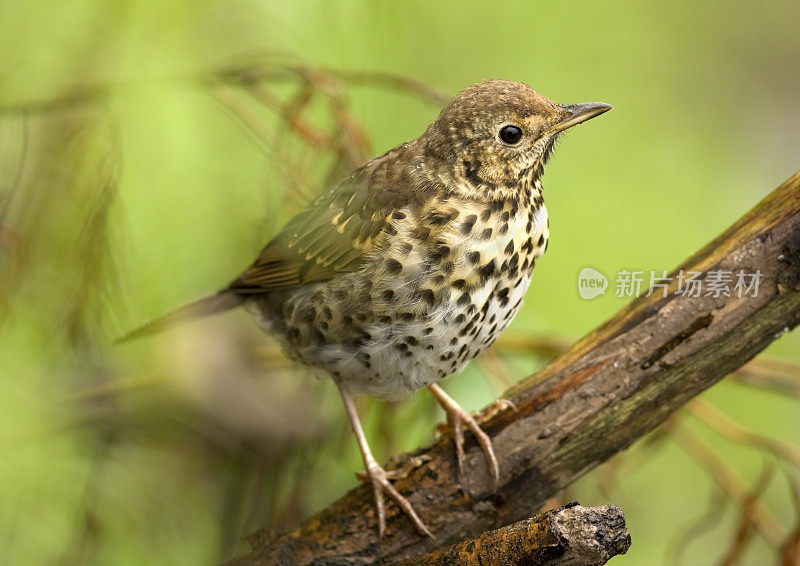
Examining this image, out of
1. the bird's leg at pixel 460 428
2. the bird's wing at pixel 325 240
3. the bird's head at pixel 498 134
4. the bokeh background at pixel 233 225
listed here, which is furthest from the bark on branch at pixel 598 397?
the bird's wing at pixel 325 240

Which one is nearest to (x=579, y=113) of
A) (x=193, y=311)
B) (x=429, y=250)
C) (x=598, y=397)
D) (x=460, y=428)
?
(x=429, y=250)

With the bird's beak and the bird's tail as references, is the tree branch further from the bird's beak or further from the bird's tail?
the bird's tail

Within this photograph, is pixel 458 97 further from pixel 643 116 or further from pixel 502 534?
pixel 643 116

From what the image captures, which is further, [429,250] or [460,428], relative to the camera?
[460,428]

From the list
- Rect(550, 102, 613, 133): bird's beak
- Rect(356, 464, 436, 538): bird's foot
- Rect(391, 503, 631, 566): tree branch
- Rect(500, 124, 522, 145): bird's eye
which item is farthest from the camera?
Rect(356, 464, 436, 538): bird's foot

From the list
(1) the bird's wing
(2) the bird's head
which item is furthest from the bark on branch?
(1) the bird's wing

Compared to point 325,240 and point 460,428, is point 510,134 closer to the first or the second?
point 325,240

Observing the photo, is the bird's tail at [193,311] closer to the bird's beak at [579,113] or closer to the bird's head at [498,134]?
the bird's head at [498,134]
